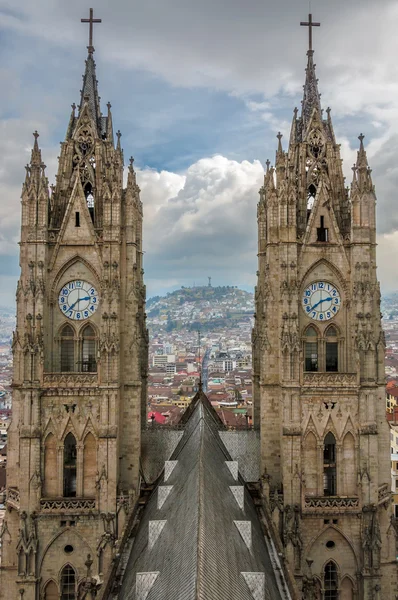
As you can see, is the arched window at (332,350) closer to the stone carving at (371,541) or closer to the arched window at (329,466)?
the arched window at (329,466)

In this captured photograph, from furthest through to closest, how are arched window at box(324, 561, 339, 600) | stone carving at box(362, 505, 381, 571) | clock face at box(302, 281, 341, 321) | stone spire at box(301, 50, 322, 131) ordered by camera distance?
1. stone spire at box(301, 50, 322, 131)
2. clock face at box(302, 281, 341, 321)
3. arched window at box(324, 561, 339, 600)
4. stone carving at box(362, 505, 381, 571)

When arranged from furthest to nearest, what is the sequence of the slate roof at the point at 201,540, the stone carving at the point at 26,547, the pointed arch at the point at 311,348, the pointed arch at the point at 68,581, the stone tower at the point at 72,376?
the pointed arch at the point at 311,348 < the pointed arch at the point at 68,581 < the stone tower at the point at 72,376 < the stone carving at the point at 26,547 < the slate roof at the point at 201,540

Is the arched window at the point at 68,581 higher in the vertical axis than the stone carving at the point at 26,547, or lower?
lower

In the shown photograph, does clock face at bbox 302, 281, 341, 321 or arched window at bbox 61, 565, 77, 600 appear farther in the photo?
clock face at bbox 302, 281, 341, 321

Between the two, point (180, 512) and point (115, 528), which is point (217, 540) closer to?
point (180, 512)

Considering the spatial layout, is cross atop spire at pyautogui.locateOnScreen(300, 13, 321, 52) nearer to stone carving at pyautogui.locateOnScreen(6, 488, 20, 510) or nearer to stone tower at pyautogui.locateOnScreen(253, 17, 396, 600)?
stone tower at pyautogui.locateOnScreen(253, 17, 396, 600)

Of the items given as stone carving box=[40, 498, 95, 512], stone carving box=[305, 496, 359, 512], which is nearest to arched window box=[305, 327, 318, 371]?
stone carving box=[305, 496, 359, 512]

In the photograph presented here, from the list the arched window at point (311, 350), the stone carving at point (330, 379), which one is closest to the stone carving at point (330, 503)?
the stone carving at point (330, 379)

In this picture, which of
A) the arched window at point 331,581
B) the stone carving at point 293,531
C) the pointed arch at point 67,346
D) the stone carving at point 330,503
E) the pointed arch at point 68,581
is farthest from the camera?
the pointed arch at point 67,346
